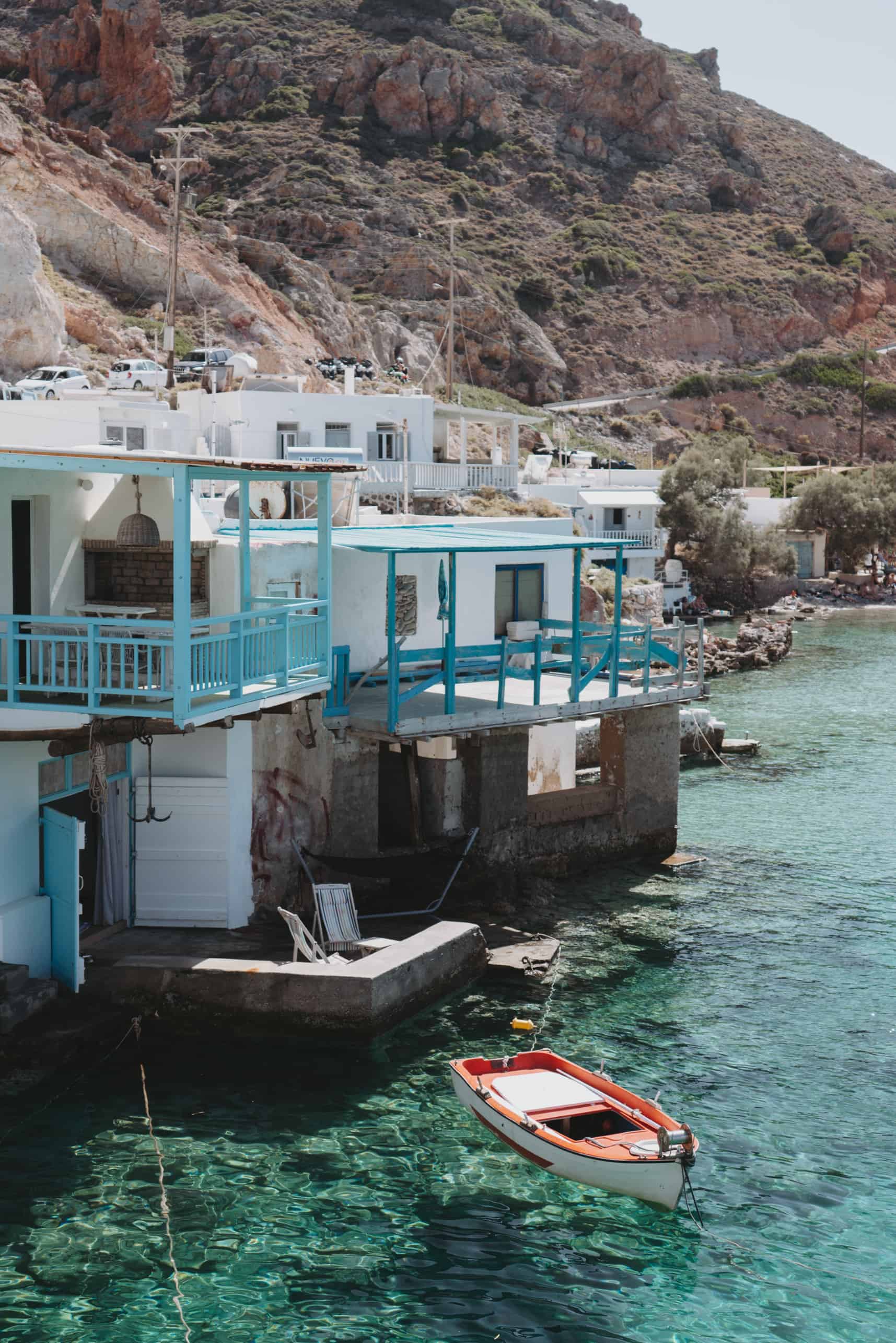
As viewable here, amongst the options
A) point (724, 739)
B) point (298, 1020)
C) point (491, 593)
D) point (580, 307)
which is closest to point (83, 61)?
point (580, 307)

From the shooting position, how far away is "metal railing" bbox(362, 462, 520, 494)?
4112cm

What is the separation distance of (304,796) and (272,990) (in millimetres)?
3746

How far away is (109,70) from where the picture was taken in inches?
4355

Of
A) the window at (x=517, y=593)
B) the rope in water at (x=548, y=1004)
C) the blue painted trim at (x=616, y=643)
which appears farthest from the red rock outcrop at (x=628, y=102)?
the rope in water at (x=548, y=1004)

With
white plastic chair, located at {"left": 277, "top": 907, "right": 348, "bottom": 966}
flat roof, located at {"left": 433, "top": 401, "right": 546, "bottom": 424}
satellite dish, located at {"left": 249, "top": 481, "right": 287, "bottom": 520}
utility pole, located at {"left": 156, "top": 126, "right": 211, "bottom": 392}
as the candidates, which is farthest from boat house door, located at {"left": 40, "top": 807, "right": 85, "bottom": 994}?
flat roof, located at {"left": 433, "top": 401, "right": 546, "bottom": 424}

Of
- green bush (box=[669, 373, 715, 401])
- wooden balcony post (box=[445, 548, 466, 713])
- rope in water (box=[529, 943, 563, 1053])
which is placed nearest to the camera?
rope in water (box=[529, 943, 563, 1053])

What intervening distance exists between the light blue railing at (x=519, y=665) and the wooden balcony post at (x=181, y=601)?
4144mm

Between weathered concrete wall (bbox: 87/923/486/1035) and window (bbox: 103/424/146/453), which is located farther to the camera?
window (bbox: 103/424/146/453)

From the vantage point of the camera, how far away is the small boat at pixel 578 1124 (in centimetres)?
1231

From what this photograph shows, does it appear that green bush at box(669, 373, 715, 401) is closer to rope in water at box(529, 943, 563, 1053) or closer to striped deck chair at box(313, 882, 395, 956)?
rope in water at box(529, 943, 563, 1053)

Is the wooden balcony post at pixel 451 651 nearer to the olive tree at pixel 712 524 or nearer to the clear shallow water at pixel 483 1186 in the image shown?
the clear shallow water at pixel 483 1186

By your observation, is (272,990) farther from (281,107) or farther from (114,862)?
(281,107)

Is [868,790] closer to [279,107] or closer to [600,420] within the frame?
[600,420]

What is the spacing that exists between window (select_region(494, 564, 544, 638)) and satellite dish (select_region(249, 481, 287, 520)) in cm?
430
